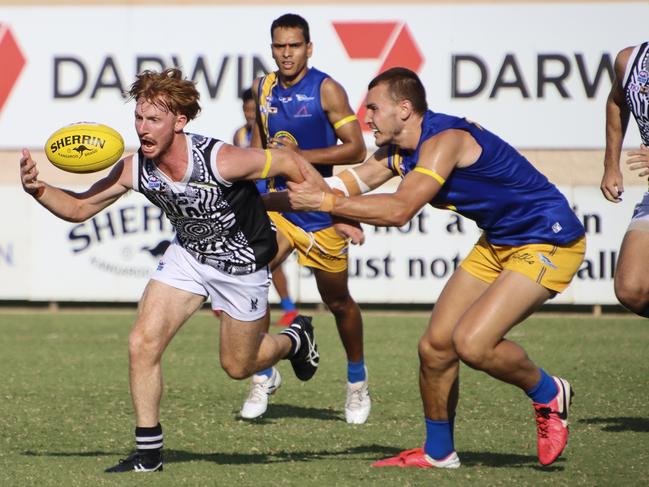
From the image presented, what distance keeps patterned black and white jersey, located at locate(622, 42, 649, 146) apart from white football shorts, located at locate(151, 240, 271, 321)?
2507 mm

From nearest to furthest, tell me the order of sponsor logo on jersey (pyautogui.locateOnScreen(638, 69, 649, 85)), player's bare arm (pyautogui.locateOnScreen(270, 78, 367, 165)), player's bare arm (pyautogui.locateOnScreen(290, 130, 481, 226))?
1. player's bare arm (pyautogui.locateOnScreen(290, 130, 481, 226))
2. sponsor logo on jersey (pyautogui.locateOnScreen(638, 69, 649, 85))
3. player's bare arm (pyautogui.locateOnScreen(270, 78, 367, 165))

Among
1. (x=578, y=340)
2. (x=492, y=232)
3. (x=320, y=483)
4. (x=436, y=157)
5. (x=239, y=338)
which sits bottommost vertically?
(x=578, y=340)

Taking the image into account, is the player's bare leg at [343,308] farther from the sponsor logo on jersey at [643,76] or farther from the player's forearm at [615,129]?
the sponsor logo on jersey at [643,76]

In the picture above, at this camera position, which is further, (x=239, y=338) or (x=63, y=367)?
(x=63, y=367)

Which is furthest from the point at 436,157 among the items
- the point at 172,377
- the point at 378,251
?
the point at 378,251

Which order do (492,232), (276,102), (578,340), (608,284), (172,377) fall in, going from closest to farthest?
(492,232) → (276,102) → (172,377) → (578,340) → (608,284)

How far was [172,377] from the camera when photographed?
1008cm

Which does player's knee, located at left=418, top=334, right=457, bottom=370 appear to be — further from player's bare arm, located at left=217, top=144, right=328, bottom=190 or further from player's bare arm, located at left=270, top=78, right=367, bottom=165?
player's bare arm, located at left=270, top=78, right=367, bottom=165

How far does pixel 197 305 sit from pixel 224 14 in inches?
401

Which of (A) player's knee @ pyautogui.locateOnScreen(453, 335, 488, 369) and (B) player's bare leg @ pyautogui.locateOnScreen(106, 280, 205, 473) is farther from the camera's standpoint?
(B) player's bare leg @ pyautogui.locateOnScreen(106, 280, 205, 473)

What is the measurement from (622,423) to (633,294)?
1.11m

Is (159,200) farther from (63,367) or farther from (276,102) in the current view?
(63,367)

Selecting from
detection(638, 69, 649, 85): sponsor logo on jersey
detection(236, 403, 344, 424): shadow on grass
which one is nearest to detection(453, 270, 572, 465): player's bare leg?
detection(638, 69, 649, 85): sponsor logo on jersey

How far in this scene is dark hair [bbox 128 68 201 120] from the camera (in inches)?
248
